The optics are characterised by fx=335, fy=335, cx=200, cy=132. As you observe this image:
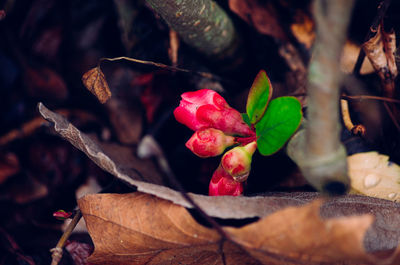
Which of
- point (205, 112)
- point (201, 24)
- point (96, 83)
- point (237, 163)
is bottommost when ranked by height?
point (237, 163)

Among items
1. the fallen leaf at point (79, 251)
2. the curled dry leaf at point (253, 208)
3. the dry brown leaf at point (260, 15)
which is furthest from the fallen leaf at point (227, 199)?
the dry brown leaf at point (260, 15)

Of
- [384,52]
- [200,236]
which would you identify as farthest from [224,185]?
[384,52]

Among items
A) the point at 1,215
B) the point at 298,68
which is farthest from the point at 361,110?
the point at 1,215

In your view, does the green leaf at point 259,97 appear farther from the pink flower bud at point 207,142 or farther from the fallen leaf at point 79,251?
the fallen leaf at point 79,251

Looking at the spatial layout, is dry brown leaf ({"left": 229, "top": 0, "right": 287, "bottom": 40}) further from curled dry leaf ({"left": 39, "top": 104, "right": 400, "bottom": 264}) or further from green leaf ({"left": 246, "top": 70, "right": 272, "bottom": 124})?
curled dry leaf ({"left": 39, "top": 104, "right": 400, "bottom": 264})

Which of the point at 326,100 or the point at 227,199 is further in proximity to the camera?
the point at 227,199

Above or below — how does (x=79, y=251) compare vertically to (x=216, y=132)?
below

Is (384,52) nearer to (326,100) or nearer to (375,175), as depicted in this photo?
(375,175)
